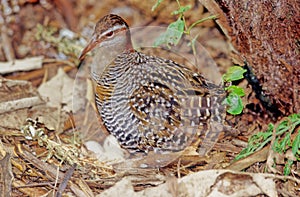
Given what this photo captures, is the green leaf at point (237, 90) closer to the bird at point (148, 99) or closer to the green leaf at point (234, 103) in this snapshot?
the green leaf at point (234, 103)

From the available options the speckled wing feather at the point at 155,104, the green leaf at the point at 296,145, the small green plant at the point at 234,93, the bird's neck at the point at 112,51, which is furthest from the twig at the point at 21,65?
the green leaf at the point at 296,145

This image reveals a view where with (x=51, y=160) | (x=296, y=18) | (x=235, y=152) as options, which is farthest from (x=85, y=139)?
(x=296, y=18)

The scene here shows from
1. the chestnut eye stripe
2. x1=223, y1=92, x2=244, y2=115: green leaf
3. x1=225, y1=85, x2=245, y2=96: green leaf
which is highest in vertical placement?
the chestnut eye stripe

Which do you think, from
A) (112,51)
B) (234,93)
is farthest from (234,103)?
(112,51)

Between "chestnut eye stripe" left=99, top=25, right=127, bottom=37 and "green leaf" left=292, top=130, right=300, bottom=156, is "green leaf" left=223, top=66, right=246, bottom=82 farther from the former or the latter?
"chestnut eye stripe" left=99, top=25, right=127, bottom=37

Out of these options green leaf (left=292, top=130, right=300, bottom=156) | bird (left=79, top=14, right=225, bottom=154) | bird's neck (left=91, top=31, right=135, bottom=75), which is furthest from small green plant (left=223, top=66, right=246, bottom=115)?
bird's neck (left=91, top=31, right=135, bottom=75)

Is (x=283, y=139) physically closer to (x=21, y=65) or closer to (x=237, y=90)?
(x=237, y=90)

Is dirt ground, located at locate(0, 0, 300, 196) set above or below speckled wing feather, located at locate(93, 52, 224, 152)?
below
